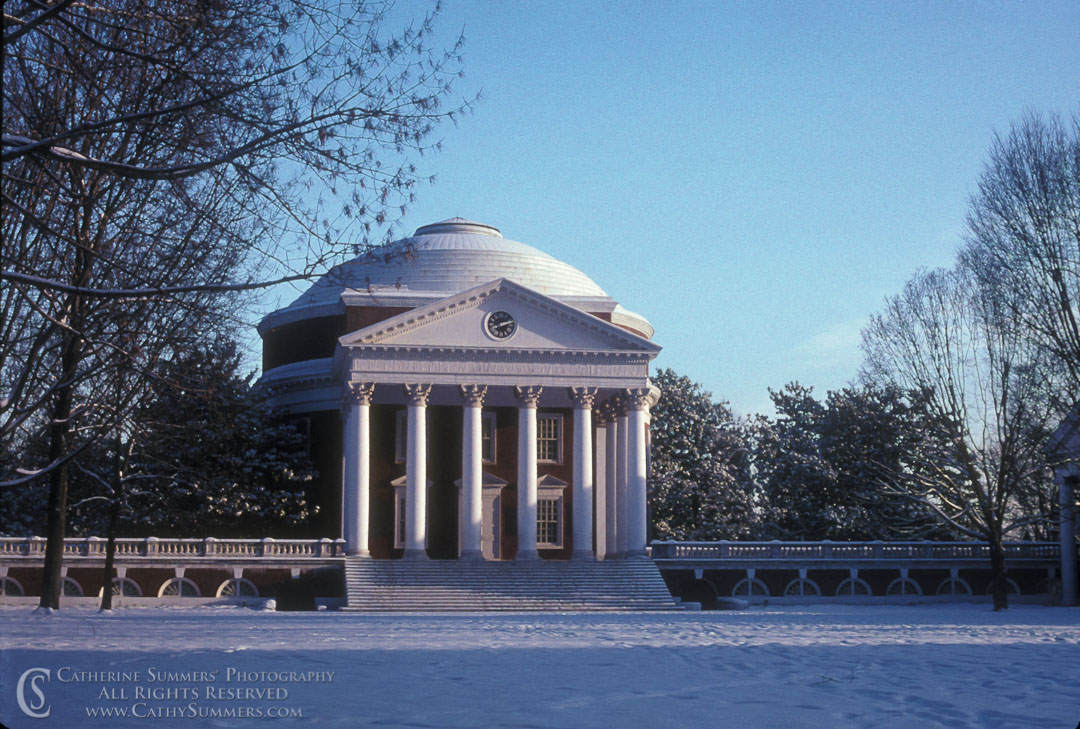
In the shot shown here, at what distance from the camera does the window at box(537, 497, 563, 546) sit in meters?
56.0

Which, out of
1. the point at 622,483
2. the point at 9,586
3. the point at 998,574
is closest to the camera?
the point at 998,574

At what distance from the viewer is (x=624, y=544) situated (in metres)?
53.8

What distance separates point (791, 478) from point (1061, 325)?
29541 mm

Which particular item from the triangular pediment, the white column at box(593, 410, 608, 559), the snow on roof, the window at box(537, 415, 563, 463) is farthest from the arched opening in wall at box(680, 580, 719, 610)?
the snow on roof

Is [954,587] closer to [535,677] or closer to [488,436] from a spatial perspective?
[488,436]

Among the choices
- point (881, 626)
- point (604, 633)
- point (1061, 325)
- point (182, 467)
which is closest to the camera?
point (604, 633)

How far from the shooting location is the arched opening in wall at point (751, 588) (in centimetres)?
5084

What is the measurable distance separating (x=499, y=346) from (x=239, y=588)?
45.6ft

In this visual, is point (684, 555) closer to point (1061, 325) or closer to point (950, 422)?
point (950, 422)

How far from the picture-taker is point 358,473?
5028 centimetres

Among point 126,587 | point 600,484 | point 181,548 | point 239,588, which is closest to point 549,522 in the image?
point 600,484

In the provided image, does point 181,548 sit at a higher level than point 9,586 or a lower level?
higher

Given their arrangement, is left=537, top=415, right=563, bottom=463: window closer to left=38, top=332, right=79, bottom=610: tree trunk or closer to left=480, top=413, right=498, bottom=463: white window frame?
left=480, top=413, right=498, bottom=463: white window frame

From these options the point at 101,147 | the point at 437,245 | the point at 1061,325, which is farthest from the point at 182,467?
the point at 101,147
